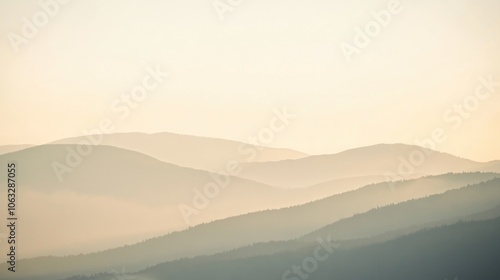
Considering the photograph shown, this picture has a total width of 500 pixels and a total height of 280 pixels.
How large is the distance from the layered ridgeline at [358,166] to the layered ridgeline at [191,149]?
64 mm

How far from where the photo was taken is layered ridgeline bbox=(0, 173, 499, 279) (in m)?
2.45

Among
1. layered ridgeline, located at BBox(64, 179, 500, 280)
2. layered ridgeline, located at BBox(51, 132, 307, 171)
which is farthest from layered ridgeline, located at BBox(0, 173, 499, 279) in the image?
layered ridgeline, located at BBox(51, 132, 307, 171)

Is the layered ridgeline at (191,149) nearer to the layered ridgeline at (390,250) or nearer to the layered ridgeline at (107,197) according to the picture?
the layered ridgeline at (107,197)

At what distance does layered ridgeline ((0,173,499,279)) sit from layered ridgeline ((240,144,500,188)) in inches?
2.6

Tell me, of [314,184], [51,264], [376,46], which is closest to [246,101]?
[314,184]

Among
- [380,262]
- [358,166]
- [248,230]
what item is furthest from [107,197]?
[380,262]

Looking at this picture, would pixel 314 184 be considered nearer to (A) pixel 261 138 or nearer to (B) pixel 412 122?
(A) pixel 261 138

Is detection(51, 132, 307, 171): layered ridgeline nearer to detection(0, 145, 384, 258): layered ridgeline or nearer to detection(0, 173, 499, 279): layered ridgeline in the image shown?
detection(0, 145, 384, 258): layered ridgeline

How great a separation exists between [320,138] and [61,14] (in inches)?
69.8

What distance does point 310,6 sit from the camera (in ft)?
8.68

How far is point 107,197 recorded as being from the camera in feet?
8.21

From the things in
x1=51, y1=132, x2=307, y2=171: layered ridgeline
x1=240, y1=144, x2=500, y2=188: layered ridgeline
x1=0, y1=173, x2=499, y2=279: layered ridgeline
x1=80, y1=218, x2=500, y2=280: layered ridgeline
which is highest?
x1=51, y1=132, x2=307, y2=171: layered ridgeline

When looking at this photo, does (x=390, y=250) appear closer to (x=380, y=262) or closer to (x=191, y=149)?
(x=380, y=262)

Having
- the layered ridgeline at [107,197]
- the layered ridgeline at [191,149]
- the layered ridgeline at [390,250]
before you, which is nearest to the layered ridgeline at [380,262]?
the layered ridgeline at [390,250]
